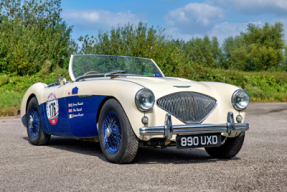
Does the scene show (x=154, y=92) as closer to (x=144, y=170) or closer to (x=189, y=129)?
(x=189, y=129)

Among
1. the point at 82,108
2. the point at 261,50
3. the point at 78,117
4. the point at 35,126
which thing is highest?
the point at 261,50

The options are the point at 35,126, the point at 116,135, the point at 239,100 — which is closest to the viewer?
the point at 116,135

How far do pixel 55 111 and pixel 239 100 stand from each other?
2.88 meters

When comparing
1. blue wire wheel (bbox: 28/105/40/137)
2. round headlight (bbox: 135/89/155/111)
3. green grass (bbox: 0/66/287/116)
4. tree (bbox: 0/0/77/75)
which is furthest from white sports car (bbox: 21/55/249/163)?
tree (bbox: 0/0/77/75)

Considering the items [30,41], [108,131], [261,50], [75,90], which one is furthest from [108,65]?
[261,50]

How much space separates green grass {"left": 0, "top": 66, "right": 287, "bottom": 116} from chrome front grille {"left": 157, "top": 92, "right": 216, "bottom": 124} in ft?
38.1

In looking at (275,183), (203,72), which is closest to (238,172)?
(275,183)

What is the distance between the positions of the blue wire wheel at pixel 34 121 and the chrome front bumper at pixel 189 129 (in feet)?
10.0

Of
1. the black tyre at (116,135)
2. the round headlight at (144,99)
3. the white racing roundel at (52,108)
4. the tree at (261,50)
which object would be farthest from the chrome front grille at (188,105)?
the tree at (261,50)

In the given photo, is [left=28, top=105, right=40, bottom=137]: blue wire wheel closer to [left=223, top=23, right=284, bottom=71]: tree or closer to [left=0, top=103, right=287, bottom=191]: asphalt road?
[left=0, top=103, right=287, bottom=191]: asphalt road

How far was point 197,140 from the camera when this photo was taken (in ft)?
14.6

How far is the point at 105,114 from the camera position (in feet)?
15.4

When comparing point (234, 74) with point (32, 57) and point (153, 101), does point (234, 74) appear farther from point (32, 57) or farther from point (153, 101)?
point (153, 101)

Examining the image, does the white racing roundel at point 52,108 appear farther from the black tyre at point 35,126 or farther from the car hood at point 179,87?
the car hood at point 179,87
